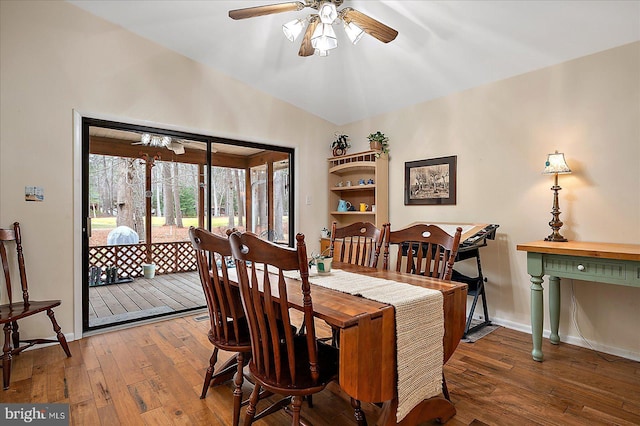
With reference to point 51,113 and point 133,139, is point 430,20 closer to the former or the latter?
point 133,139

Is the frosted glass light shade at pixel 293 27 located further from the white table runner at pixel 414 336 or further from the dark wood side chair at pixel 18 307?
the dark wood side chair at pixel 18 307

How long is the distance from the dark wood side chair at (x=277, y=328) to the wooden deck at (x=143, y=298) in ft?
7.99

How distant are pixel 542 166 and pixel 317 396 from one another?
2.71 m

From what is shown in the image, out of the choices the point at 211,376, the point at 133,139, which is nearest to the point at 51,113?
the point at 133,139

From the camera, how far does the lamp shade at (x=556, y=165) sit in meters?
2.66

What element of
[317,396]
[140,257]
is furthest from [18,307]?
[317,396]

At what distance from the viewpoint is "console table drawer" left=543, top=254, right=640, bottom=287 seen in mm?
2089

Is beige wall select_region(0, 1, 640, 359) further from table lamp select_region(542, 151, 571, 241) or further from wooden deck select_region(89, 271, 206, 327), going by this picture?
wooden deck select_region(89, 271, 206, 327)

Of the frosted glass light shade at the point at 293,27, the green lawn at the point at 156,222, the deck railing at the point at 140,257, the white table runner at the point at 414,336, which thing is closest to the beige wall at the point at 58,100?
the green lawn at the point at 156,222

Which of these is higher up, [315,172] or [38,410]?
[315,172]

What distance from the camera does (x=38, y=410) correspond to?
1.86m

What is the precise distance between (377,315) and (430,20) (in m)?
2.44

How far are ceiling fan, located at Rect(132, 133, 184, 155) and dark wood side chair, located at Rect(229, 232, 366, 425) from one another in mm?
2651

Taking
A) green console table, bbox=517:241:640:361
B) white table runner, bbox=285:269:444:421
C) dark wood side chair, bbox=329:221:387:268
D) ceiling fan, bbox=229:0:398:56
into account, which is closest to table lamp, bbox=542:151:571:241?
green console table, bbox=517:241:640:361
